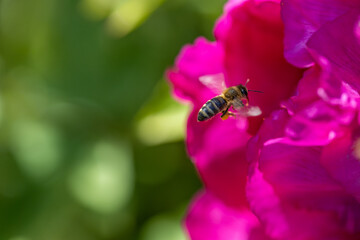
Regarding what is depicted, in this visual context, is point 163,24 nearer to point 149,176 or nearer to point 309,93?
point 149,176

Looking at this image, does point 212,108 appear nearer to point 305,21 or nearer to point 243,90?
point 243,90

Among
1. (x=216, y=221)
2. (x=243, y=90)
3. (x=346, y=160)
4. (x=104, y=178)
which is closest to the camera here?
(x=346, y=160)

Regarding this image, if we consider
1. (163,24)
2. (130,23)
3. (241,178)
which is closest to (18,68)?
(163,24)

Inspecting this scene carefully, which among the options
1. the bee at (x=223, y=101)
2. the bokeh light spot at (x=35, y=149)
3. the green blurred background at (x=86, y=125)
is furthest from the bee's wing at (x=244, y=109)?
the bokeh light spot at (x=35, y=149)

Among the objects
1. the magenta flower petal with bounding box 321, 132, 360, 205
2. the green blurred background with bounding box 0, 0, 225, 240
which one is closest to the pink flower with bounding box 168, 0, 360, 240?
the magenta flower petal with bounding box 321, 132, 360, 205

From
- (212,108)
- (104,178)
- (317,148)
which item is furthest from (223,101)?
(104,178)
